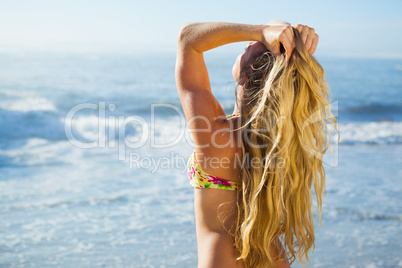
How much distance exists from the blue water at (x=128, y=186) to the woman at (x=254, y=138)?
420 millimetres

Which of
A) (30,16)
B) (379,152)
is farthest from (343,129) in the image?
(30,16)

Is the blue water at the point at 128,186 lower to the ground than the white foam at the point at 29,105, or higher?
lower

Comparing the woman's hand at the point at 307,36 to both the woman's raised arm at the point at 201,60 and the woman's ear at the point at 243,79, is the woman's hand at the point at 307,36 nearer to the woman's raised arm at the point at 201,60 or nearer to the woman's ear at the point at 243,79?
the woman's raised arm at the point at 201,60

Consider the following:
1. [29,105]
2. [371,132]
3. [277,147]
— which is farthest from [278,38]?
[29,105]

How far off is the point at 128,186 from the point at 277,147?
4824 millimetres

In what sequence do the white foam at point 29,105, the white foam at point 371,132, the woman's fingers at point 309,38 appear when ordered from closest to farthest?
the woman's fingers at point 309,38 → the white foam at point 371,132 → the white foam at point 29,105

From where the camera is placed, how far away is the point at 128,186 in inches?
243

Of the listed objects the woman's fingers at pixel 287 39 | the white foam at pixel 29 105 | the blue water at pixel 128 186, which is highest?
the white foam at pixel 29 105

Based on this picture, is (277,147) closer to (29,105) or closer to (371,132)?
(371,132)

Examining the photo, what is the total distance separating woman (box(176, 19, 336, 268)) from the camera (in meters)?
1.51

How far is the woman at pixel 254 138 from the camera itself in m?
1.51

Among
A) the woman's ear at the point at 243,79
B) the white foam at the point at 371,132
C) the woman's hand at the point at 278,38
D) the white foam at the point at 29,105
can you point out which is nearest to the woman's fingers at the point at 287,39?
the woman's hand at the point at 278,38

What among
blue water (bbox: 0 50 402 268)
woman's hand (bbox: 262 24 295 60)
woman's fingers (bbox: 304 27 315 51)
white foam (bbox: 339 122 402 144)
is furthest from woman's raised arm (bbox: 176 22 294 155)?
white foam (bbox: 339 122 402 144)

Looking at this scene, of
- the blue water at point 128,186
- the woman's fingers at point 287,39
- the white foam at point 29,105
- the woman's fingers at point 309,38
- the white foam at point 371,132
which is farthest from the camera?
the white foam at point 29,105
